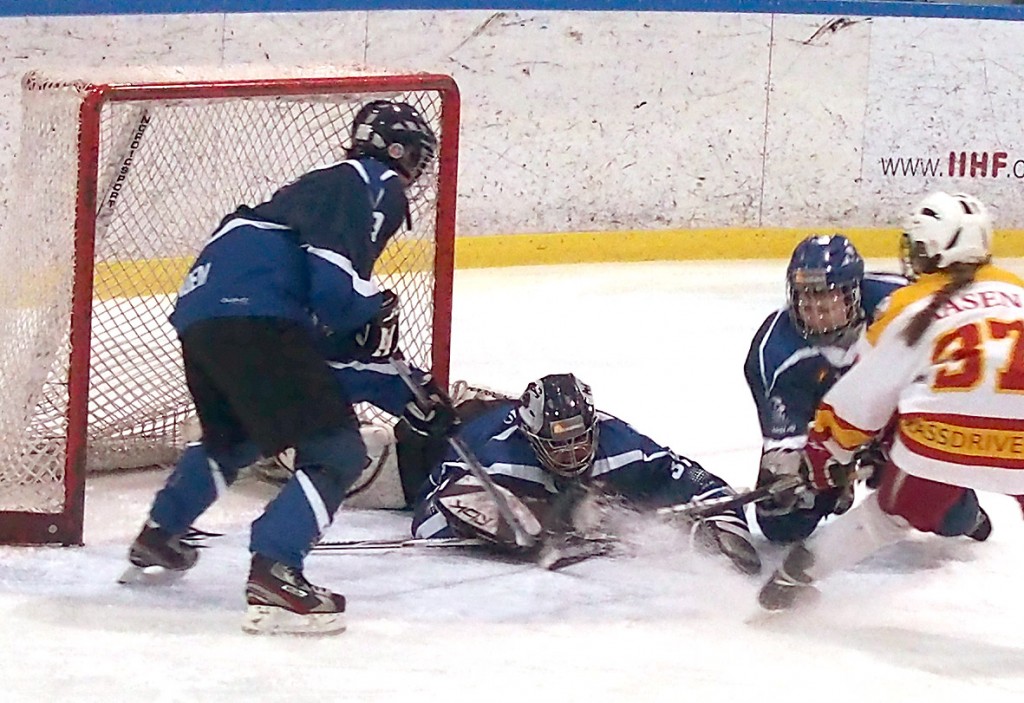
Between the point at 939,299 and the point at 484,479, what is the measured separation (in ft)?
3.04

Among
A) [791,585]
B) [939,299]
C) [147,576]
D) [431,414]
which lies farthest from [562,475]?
[939,299]

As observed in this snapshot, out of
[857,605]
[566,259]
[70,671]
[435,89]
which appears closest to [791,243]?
[566,259]

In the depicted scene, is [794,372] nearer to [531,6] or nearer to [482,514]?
[482,514]

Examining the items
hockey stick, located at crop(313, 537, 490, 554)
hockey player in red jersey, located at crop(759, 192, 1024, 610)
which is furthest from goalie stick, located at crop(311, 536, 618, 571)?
hockey player in red jersey, located at crop(759, 192, 1024, 610)

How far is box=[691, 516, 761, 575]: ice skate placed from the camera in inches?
115

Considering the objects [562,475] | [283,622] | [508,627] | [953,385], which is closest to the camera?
[953,385]

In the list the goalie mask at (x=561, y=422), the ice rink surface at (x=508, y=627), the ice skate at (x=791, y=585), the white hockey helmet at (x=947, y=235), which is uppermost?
the white hockey helmet at (x=947, y=235)

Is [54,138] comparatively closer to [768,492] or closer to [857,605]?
[768,492]

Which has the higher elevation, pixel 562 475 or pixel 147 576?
pixel 562 475

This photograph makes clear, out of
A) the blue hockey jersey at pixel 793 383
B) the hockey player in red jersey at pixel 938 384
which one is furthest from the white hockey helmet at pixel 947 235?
the blue hockey jersey at pixel 793 383

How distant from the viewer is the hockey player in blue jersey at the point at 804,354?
286cm

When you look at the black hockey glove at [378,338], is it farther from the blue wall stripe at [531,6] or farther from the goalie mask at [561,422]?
the blue wall stripe at [531,6]

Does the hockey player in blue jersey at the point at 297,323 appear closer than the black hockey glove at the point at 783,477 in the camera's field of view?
Yes

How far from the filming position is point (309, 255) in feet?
8.51
